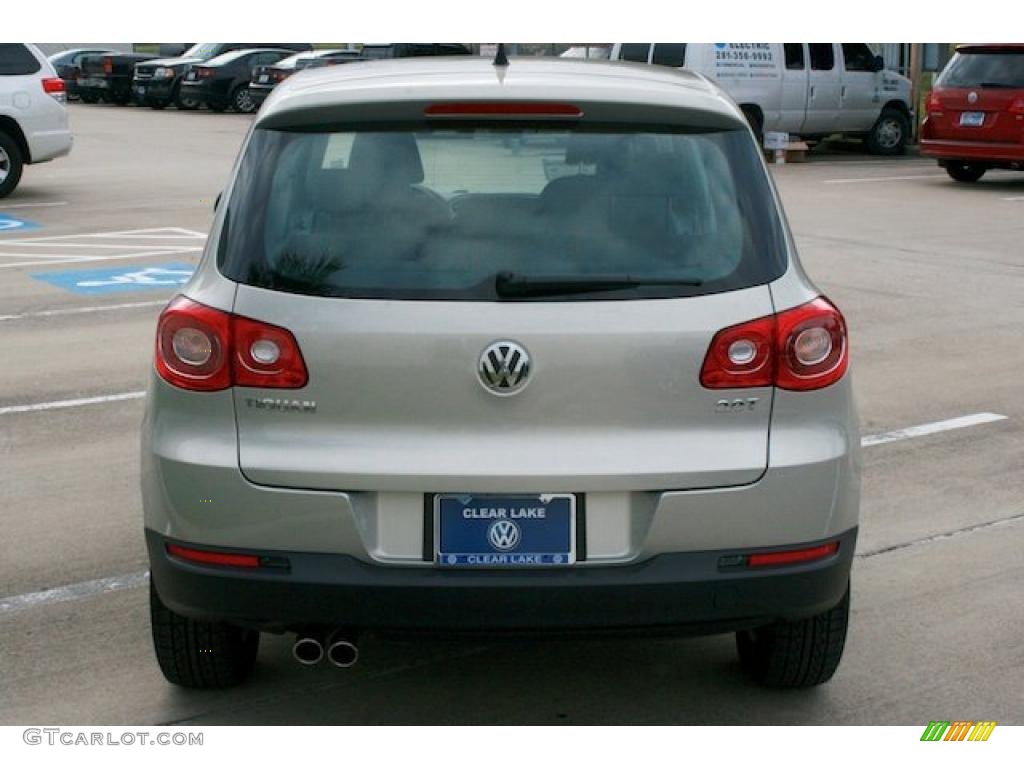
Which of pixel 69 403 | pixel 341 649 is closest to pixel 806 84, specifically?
pixel 69 403

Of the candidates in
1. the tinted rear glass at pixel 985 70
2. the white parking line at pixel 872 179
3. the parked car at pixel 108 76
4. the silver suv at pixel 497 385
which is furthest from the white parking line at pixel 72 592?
the parked car at pixel 108 76

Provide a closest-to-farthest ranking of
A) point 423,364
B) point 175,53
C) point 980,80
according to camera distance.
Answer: point 423,364
point 980,80
point 175,53

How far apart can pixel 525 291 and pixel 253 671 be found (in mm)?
1551

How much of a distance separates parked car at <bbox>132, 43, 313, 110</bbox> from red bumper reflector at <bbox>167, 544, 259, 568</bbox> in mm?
34059

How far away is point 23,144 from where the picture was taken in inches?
698

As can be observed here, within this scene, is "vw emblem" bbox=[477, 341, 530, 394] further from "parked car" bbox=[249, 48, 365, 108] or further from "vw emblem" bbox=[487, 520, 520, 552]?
"parked car" bbox=[249, 48, 365, 108]

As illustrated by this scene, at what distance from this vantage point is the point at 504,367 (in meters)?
3.75

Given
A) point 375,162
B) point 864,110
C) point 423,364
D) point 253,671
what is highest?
point 375,162

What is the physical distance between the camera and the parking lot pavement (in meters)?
4.46

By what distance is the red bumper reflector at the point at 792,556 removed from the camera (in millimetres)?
3871

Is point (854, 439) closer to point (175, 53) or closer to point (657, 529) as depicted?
point (657, 529)

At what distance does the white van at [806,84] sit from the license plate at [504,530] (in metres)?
19.3

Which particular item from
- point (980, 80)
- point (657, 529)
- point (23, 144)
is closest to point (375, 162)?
point (657, 529)

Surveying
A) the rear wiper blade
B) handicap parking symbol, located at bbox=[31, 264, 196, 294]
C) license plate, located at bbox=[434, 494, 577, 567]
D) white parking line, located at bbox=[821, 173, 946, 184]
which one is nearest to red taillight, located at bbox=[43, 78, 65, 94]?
handicap parking symbol, located at bbox=[31, 264, 196, 294]
